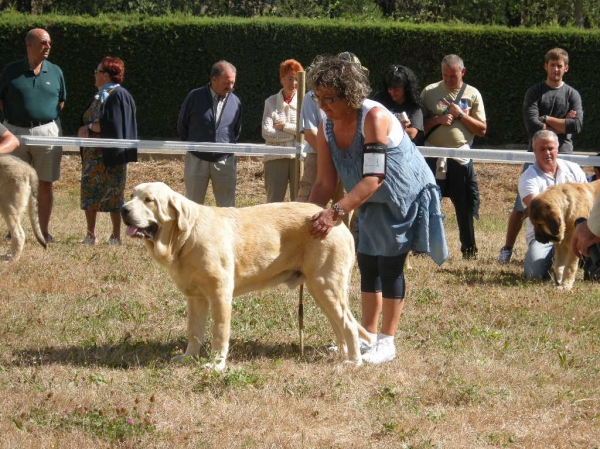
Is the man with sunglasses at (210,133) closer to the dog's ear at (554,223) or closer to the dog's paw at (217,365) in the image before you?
the dog's ear at (554,223)

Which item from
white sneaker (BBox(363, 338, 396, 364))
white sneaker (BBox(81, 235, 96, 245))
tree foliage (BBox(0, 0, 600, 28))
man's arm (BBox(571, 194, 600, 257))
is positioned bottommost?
white sneaker (BBox(81, 235, 96, 245))

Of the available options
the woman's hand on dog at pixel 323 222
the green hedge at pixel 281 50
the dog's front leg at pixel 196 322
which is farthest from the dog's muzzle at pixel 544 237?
A: the green hedge at pixel 281 50

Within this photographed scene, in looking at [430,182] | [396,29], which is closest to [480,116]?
[430,182]

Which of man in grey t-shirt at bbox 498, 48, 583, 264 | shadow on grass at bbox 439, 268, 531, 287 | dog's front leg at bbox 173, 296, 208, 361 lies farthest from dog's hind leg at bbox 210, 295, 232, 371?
man in grey t-shirt at bbox 498, 48, 583, 264

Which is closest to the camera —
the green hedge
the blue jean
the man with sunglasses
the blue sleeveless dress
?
the blue sleeveless dress

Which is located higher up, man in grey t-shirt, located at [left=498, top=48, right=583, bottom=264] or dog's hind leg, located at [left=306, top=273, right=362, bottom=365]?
man in grey t-shirt, located at [left=498, top=48, right=583, bottom=264]

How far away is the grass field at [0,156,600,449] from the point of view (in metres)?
4.66

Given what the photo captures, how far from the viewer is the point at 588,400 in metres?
5.27

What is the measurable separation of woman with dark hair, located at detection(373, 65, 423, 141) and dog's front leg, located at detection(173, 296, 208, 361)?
13.3 feet

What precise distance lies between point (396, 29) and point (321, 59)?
46.1ft

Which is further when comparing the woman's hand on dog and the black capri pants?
the black capri pants

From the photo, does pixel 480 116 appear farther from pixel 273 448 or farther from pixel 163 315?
pixel 273 448

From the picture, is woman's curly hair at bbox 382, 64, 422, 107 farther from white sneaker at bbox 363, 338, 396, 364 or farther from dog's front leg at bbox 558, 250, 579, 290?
white sneaker at bbox 363, 338, 396, 364

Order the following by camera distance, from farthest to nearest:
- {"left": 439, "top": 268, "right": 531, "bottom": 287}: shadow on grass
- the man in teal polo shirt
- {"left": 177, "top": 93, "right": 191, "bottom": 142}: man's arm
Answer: the man in teal polo shirt → {"left": 177, "top": 93, "right": 191, "bottom": 142}: man's arm → {"left": 439, "top": 268, "right": 531, "bottom": 287}: shadow on grass
